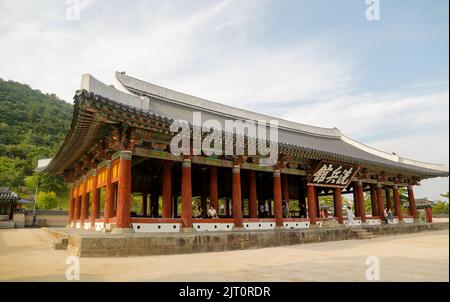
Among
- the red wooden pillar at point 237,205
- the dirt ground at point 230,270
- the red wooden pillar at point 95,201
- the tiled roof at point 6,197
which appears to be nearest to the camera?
the dirt ground at point 230,270

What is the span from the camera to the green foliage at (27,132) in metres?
73.6

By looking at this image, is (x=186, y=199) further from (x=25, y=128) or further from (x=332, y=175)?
(x=25, y=128)

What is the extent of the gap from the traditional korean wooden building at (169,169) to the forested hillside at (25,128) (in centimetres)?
6597

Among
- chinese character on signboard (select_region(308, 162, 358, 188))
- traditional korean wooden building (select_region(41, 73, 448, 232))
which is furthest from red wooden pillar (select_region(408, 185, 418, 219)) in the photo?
chinese character on signboard (select_region(308, 162, 358, 188))

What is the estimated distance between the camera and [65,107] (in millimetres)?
126938

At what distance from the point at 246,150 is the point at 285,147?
6.85 feet

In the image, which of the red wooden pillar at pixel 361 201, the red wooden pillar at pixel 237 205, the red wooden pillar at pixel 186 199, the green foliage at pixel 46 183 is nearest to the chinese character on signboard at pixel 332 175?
the red wooden pillar at pixel 361 201

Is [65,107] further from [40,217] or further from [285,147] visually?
[285,147]

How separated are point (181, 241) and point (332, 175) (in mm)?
12229

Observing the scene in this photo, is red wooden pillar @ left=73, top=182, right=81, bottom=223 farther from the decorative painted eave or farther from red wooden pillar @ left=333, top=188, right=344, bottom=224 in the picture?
red wooden pillar @ left=333, top=188, right=344, bottom=224

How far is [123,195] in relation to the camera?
11648mm

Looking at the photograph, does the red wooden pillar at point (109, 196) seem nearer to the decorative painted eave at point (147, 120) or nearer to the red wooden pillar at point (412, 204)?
the decorative painted eave at point (147, 120)

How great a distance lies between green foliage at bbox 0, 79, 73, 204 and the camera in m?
73.6
